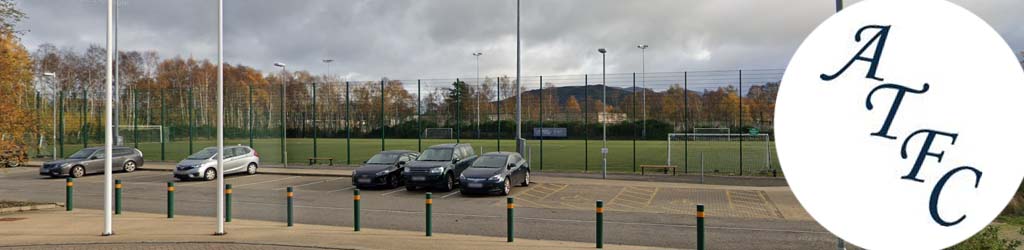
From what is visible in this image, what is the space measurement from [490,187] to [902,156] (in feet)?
46.8

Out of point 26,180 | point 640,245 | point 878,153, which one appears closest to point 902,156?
point 878,153

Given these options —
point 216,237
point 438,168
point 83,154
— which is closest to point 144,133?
point 83,154

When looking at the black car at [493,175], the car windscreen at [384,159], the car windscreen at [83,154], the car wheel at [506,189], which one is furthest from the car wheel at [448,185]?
the car windscreen at [83,154]

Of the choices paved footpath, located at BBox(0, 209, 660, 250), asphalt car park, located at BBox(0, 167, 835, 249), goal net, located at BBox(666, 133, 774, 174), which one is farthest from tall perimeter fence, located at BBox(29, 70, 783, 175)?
paved footpath, located at BBox(0, 209, 660, 250)

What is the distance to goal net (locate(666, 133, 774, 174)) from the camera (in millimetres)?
26641

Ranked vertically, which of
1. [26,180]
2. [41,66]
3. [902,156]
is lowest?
[26,180]

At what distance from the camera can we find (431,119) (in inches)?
1551

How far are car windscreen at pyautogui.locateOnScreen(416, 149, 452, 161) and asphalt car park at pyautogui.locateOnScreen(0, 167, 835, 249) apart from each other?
4.75 ft

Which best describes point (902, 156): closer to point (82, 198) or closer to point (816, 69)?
point (816, 69)

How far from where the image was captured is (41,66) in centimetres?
6141

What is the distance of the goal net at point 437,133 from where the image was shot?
133 ft

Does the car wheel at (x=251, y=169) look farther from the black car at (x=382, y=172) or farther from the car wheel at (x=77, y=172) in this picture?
the black car at (x=382, y=172)

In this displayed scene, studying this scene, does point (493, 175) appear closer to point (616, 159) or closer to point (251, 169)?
point (251, 169)

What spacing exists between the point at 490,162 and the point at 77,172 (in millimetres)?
17129
